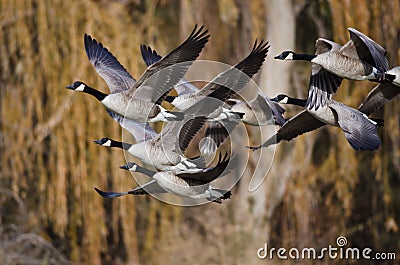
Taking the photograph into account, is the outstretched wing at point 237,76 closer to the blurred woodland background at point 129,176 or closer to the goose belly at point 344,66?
the goose belly at point 344,66

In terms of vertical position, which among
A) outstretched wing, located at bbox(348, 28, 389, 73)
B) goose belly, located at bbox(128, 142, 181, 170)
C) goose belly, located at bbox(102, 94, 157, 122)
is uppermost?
outstretched wing, located at bbox(348, 28, 389, 73)

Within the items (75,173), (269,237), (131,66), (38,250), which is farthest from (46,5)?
(269,237)

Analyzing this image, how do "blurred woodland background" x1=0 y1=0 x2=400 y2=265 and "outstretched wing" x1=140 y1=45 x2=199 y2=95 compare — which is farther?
"blurred woodland background" x1=0 y1=0 x2=400 y2=265

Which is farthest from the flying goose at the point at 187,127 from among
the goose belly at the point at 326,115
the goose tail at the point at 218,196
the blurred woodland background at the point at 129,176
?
the blurred woodland background at the point at 129,176

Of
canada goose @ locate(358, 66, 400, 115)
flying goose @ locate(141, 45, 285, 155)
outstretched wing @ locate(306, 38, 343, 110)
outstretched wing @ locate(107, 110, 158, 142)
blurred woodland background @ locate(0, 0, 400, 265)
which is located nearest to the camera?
outstretched wing @ locate(306, 38, 343, 110)

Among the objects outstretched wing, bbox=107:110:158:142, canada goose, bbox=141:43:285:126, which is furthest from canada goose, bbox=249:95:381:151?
outstretched wing, bbox=107:110:158:142

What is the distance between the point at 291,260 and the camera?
506 cm

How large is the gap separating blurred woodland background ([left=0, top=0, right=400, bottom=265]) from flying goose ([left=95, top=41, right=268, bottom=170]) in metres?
1.46

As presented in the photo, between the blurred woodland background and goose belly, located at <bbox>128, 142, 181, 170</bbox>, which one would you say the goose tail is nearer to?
goose belly, located at <bbox>128, 142, 181, 170</bbox>

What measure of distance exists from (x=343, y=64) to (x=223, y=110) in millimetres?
417

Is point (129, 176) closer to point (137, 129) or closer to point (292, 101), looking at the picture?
point (137, 129)

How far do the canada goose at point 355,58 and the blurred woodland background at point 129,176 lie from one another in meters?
1.38

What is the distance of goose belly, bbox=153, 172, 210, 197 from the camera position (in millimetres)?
2498

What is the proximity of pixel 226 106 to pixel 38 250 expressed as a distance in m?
2.64
